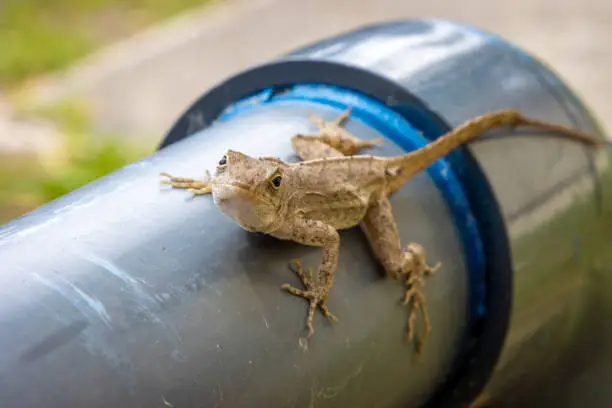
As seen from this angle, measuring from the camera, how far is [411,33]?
220 centimetres

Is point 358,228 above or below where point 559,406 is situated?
above

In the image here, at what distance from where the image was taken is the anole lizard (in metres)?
1.55

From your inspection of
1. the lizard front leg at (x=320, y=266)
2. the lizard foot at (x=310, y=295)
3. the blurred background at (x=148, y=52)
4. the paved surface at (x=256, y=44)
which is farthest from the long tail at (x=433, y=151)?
the paved surface at (x=256, y=44)

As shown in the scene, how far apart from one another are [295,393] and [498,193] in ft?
2.38

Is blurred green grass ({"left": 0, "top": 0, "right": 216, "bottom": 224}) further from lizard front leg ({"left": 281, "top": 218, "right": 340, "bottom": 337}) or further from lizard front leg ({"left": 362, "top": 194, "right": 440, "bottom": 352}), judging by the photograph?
lizard front leg ({"left": 281, "top": 218, "right": 340, "bottom": 337})

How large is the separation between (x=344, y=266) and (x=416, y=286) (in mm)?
183

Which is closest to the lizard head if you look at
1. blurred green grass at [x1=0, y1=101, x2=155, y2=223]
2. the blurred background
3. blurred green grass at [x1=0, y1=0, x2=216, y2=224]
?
A: blurred green grass at [x1=0, y1=0, x2=216, y2=224]

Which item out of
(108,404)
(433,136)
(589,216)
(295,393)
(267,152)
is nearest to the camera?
(108,404)

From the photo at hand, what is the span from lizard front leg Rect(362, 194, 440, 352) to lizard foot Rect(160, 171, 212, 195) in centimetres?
38

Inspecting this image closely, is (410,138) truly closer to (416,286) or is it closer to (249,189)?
(416,286)

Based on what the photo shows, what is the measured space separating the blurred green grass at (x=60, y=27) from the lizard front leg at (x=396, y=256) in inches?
193

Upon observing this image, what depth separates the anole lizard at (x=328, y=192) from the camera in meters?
1.55

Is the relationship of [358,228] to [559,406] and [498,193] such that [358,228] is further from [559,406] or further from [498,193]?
[559,406]

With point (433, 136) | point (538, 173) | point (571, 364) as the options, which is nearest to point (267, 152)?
point (433, 136)
